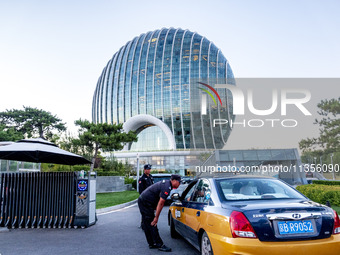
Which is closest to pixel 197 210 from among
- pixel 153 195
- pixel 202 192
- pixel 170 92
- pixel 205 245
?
pixel 202 192

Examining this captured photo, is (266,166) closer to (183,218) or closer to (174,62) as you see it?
(183,218)

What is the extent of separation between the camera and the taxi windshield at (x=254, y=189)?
160 inches

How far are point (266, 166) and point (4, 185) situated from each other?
21.7m

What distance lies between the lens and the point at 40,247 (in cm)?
573

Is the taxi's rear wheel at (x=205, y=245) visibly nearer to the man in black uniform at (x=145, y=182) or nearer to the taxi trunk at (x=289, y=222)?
the taxi trunk at (x=289, y=222)

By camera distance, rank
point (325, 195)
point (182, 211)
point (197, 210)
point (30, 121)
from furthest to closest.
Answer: point (30, 121) < point (325, 195) < point (182, 211) < point (197, 210)

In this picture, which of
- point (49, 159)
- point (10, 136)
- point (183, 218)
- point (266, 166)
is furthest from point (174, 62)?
point (183, 218)

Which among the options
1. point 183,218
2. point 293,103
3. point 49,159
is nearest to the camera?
point 183,218

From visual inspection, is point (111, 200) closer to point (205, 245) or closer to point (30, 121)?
point (205, 245)

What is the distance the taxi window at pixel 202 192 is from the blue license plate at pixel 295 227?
1.24 m

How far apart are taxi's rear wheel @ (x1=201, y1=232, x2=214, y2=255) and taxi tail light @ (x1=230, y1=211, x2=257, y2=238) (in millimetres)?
665

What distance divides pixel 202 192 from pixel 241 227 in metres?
1.47

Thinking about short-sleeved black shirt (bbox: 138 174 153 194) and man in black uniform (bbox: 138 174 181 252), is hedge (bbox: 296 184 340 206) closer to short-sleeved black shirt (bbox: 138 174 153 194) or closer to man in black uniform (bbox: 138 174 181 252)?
short-sleeved black shirt (bbox: 138 174 153 194)

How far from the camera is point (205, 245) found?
4043mm
